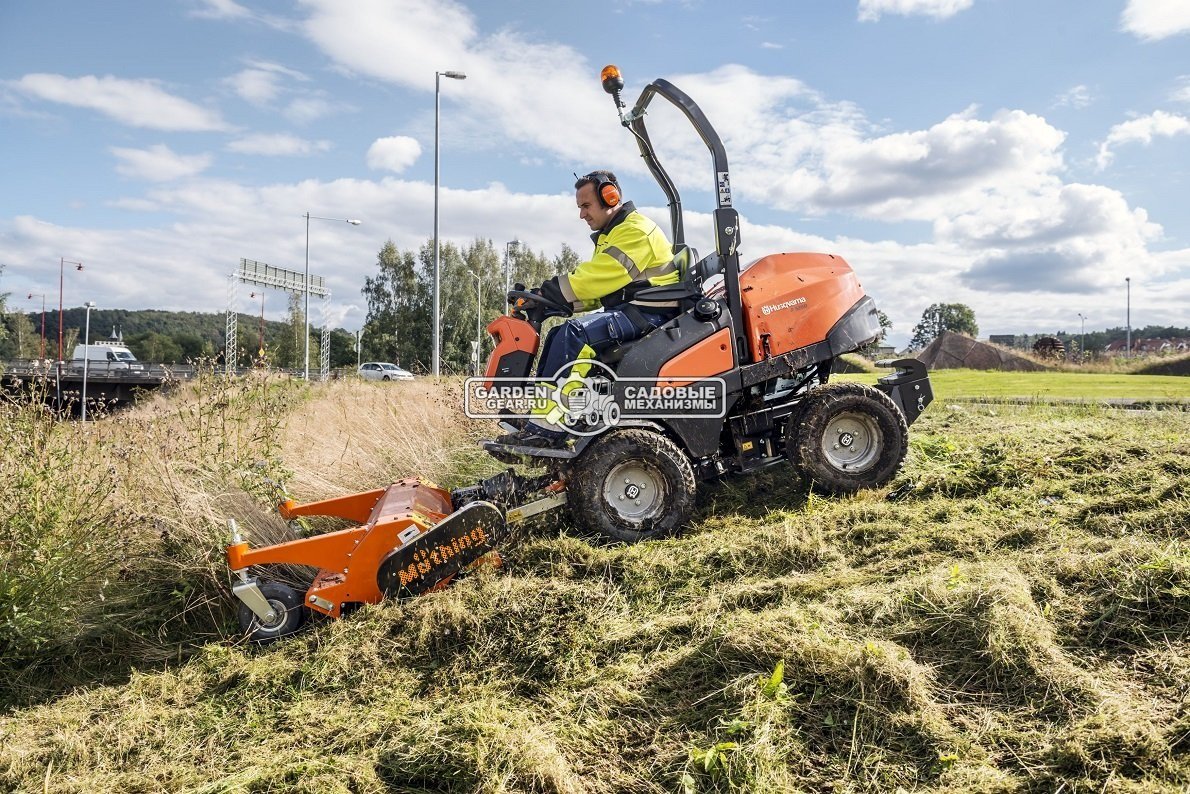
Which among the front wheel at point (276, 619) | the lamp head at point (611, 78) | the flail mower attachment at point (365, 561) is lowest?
the front wheel at point (276, 619)

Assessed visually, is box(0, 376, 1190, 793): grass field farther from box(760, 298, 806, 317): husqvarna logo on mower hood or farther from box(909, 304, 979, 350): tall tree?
box(909, 304, 979, 350): tall tree

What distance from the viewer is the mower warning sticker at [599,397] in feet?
17.5

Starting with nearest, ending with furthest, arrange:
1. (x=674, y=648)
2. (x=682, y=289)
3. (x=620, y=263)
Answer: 1. (x=674, y=648)
2. (x=620, y=263)
3. (x=682, y=289)

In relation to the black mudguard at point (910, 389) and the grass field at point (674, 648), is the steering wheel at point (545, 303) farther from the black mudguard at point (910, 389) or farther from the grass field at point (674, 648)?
the black mudguard at point (910, 389)

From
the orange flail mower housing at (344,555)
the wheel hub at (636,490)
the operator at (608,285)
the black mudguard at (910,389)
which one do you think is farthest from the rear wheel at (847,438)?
the orange flail mower housing at (344,555)

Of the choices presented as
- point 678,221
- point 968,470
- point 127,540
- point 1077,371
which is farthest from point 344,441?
point 1077,371

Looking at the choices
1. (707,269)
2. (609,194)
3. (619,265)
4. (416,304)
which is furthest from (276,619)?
(416,304)

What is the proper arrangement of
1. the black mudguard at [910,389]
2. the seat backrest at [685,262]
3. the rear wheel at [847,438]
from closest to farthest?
the rear wheel at [847,438] → the seat backrest at [685,262] → the black mudguard at [910,389]

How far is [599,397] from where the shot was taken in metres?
5.37

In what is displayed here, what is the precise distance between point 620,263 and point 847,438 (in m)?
2.03

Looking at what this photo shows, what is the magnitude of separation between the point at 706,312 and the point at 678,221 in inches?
57.9

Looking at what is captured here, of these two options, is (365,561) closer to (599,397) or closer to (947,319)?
(599,397)

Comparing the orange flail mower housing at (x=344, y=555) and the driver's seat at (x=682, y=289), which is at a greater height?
the driver's seat at (x=682, y=289)

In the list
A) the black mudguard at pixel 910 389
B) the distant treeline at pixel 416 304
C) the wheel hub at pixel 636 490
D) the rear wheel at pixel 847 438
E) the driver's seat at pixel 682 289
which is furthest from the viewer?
→ the distant treeline at pixel 416 304
